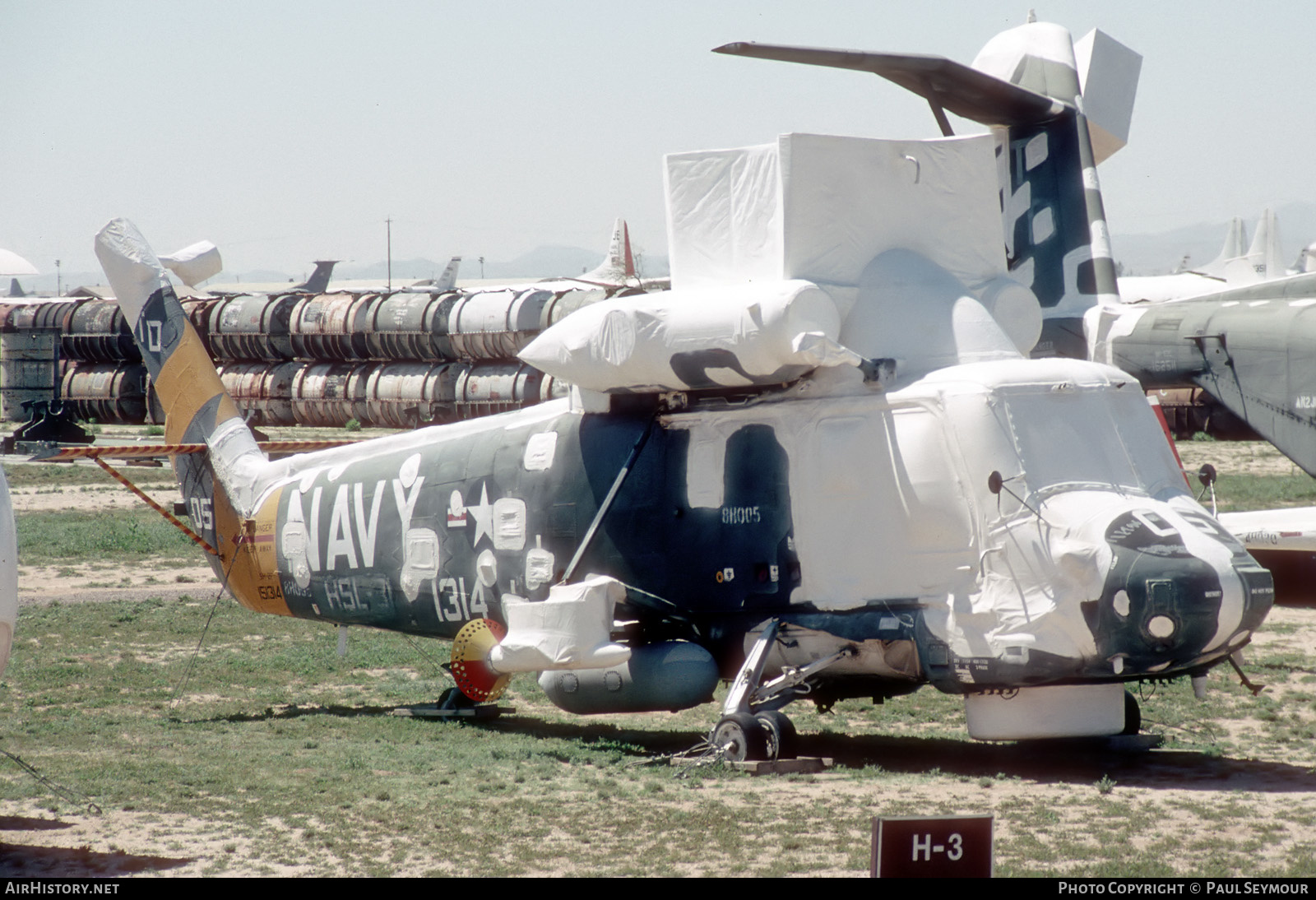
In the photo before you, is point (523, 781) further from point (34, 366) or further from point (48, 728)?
point (34, 366)

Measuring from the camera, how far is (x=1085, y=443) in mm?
9172

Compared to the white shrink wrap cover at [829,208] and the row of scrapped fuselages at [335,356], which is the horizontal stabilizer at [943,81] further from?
the row of scrapped fuselages at [335,356]

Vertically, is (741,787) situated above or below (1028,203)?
below

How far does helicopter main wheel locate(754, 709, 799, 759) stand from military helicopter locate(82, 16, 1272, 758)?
0.02 m

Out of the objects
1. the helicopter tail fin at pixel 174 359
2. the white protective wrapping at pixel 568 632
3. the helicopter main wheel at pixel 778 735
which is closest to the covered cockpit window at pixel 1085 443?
the helicopter main wheel at pixel 778 735

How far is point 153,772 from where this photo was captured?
9648 millimetres

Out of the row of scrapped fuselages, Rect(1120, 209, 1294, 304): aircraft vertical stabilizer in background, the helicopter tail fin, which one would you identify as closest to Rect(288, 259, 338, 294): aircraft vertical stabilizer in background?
the row of scrapped fuselages

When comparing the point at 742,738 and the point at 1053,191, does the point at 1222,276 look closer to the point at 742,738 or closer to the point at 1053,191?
the point at 1053,191

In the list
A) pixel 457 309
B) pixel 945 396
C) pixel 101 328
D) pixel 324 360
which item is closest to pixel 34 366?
pixel 101 328

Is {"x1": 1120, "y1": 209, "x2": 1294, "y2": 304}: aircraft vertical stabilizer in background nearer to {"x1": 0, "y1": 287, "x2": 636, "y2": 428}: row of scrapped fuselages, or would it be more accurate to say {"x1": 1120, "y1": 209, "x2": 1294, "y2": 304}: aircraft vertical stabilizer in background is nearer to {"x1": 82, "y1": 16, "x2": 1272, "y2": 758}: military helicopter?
{"x1": 0, "y1": 287, "x2": 636, "y2": 428}: row of scrapped fuselages

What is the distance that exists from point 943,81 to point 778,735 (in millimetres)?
6098

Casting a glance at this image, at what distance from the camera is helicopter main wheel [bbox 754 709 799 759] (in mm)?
9516

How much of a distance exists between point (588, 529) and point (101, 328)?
148 ft

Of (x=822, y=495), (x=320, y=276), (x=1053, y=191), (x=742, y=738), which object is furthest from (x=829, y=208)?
(x=320, y=276)
